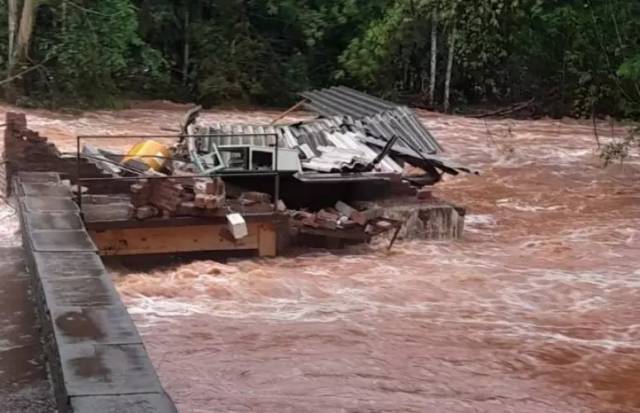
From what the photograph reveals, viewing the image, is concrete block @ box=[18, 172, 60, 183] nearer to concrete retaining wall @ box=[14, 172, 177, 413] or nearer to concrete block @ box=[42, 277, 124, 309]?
concrete retaining wall @ box=[14, 172, 177, 413]

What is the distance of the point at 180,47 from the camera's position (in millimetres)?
32062

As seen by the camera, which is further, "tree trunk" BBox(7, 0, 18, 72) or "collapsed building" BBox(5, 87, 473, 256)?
"tree trunk" BBox(7, 0, 18, 72)

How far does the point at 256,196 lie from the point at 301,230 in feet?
2.43

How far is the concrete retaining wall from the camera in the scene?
4.58 metres

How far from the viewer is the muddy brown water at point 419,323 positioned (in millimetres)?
7750

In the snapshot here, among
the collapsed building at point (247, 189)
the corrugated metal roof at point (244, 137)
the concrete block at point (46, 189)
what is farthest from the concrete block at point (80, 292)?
the corrugated metal roof at point (244, 137)

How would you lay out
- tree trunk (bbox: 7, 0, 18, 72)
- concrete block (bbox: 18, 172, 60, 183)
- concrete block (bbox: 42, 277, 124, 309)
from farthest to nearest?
1. tree trunk (bbox: 7, 0, 18, 72)
2. concrete block (bbox: 18, 172, 60, 183)
3. concrete block (bbox: 42, 277, 124, 309)

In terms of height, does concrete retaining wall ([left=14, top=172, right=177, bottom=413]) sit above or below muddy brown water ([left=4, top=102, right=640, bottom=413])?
above

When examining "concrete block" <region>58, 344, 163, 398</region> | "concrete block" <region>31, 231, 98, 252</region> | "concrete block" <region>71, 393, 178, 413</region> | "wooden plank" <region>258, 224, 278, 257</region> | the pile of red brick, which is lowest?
"wooden plank" <region>258, 224, 278, 257</region>

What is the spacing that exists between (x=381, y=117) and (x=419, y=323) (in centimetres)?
687

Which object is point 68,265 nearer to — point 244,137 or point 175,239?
point 175,239

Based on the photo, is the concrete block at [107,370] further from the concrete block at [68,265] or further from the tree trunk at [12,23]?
the tree trunk at [12,23]

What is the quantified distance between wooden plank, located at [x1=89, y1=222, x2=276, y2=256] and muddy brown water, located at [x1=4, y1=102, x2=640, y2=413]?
23cm

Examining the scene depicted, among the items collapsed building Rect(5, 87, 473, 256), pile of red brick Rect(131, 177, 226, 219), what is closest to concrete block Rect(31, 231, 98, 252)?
collapsed building Rect(5, 87, 473, 256)
